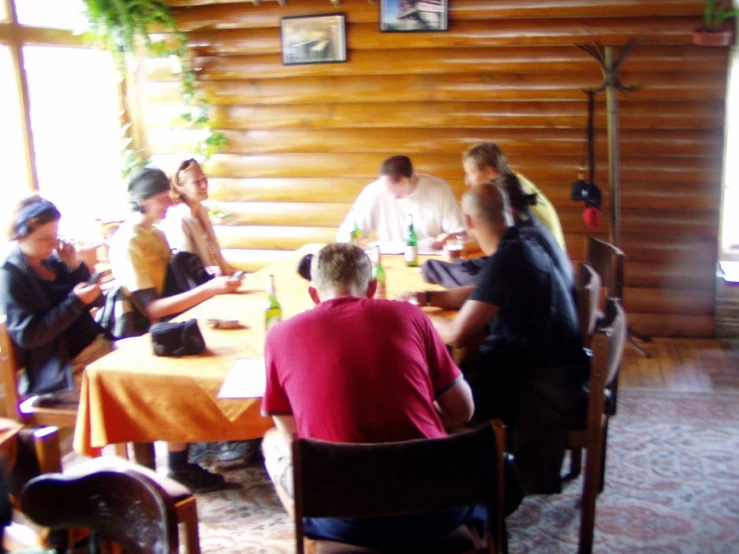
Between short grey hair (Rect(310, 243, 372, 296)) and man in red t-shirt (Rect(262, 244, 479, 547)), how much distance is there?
0.06 meters

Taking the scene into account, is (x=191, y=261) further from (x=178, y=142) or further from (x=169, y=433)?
(x=178, y=142)

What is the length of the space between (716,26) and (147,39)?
13.1 ft

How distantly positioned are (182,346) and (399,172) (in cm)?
254

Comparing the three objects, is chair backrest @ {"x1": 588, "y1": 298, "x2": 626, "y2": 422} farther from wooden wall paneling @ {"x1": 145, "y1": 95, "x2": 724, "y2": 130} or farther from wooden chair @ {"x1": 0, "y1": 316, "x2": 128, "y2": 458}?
wooden wall paneling @ {"x1": 145, "y1": 95, "x2": 724, "y2": 130}

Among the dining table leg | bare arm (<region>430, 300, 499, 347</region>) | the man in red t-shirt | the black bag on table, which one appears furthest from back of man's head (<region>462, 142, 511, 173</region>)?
the dining table leg

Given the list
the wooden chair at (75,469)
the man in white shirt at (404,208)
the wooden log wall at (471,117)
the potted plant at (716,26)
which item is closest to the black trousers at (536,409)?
the wooden chair at (75,469)

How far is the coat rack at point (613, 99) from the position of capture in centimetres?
494

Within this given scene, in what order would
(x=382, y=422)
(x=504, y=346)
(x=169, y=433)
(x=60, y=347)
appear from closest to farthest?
→ (x=382, y=422)
(x=169, y=433)
(x=504, y=346)
(x=60, y=347)

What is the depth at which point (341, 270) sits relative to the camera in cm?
227

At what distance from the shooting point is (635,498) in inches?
132

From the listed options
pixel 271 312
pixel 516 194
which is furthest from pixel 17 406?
pixel 516 194

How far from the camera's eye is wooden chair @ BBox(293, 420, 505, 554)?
69.8 inches

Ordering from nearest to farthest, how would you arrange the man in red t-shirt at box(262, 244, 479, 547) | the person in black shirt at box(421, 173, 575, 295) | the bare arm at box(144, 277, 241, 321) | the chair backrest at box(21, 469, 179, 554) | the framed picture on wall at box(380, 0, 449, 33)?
the chair backrest at box(21, 469, 179, 554) → the man in red t-shirt at box(262, 244, 479, 547) → the person in black shirt at box(421, 173, 575, 295) → the bare arm at box(144, 277, 241, 321) → the framed picture on wall at box(380, 0, 449, 33)

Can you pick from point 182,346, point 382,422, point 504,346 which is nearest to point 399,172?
point 504,346
